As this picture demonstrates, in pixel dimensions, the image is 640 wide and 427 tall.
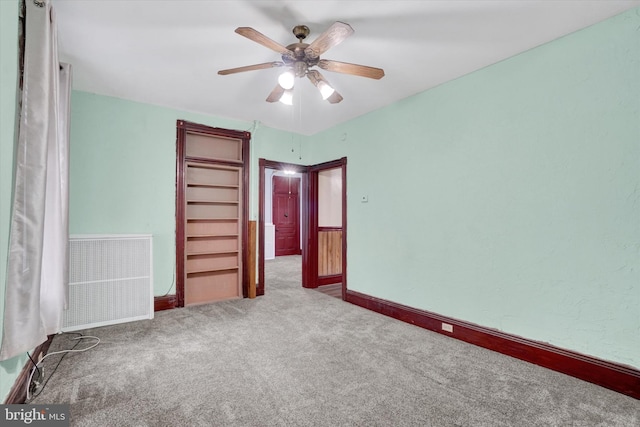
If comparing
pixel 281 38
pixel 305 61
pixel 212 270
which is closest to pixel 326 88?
pixel 305 61

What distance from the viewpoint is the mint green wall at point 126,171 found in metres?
3.28

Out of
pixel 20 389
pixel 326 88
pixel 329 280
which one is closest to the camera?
pixel 20 389

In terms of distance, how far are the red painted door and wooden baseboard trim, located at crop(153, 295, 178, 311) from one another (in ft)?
16.6

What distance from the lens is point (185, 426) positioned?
5.29 ft

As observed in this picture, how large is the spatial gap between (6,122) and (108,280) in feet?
7.07

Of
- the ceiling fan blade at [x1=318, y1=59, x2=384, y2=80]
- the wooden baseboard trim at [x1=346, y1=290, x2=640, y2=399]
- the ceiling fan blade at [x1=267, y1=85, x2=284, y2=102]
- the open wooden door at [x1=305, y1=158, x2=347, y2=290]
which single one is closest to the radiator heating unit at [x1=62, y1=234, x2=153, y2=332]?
the ceiling fan blade at [x1=267, y1=85, x2=284, y2=102]

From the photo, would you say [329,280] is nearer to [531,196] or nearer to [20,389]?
[531,196]

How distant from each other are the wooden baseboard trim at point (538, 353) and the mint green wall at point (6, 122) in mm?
3188

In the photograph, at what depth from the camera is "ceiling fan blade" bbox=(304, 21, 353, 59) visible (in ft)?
5.74

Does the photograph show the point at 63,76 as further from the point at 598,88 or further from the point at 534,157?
the point at 598,88

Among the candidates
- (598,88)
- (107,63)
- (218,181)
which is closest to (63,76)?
(107,63)

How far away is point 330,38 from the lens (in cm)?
188

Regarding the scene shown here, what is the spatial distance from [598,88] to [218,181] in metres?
4.07
